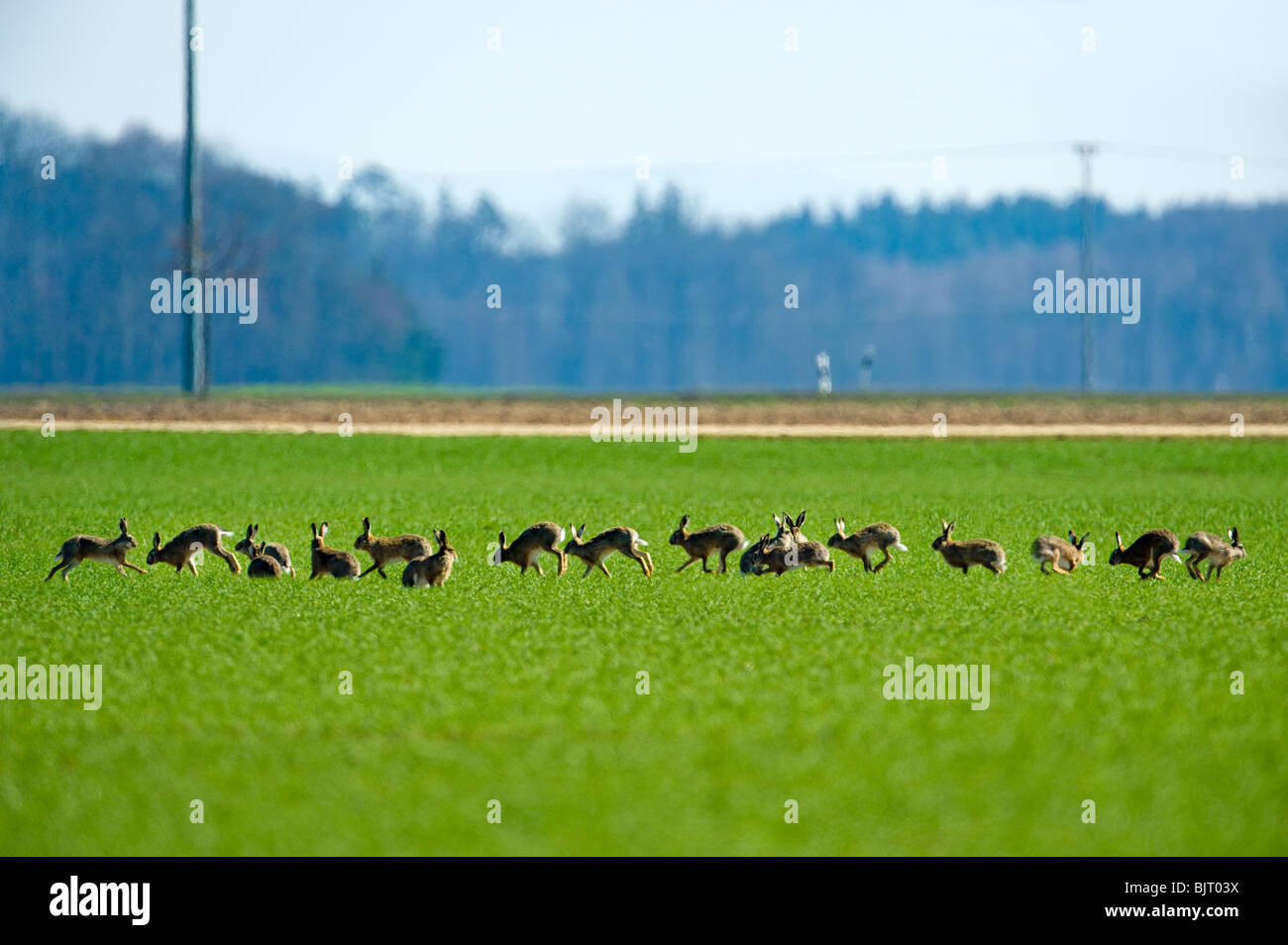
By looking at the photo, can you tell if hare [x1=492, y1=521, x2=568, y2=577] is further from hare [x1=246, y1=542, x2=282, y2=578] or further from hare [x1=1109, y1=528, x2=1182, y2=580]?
hare [x1=1109, y1=528, x2=1182, y2=580]

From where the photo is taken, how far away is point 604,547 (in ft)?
49.3

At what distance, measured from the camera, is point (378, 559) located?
48.9ft

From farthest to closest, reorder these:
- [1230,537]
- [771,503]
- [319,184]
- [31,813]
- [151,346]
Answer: [319,184]
[151,346]
[771,503]
[1230,537]
[31,813]

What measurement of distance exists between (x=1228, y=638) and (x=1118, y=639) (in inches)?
32.2

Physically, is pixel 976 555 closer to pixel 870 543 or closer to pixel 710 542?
pixel 870 543

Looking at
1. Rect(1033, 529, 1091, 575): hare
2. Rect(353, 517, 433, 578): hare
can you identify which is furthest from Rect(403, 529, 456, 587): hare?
Rect(1033, 529, 1091, 575): hare

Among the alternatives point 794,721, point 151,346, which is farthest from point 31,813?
point 151,346

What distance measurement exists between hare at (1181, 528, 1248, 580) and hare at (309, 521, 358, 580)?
297 inches

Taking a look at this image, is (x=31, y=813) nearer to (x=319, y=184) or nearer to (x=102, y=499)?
(x=102, y=499)

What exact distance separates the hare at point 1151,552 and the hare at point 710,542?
3.57 metres

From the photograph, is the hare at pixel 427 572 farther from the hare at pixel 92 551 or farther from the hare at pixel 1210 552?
the hare at pixel 1210 552

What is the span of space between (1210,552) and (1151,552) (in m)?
0.51

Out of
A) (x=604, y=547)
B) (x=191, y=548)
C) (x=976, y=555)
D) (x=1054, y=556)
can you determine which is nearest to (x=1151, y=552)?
(x=1054, y=556)
